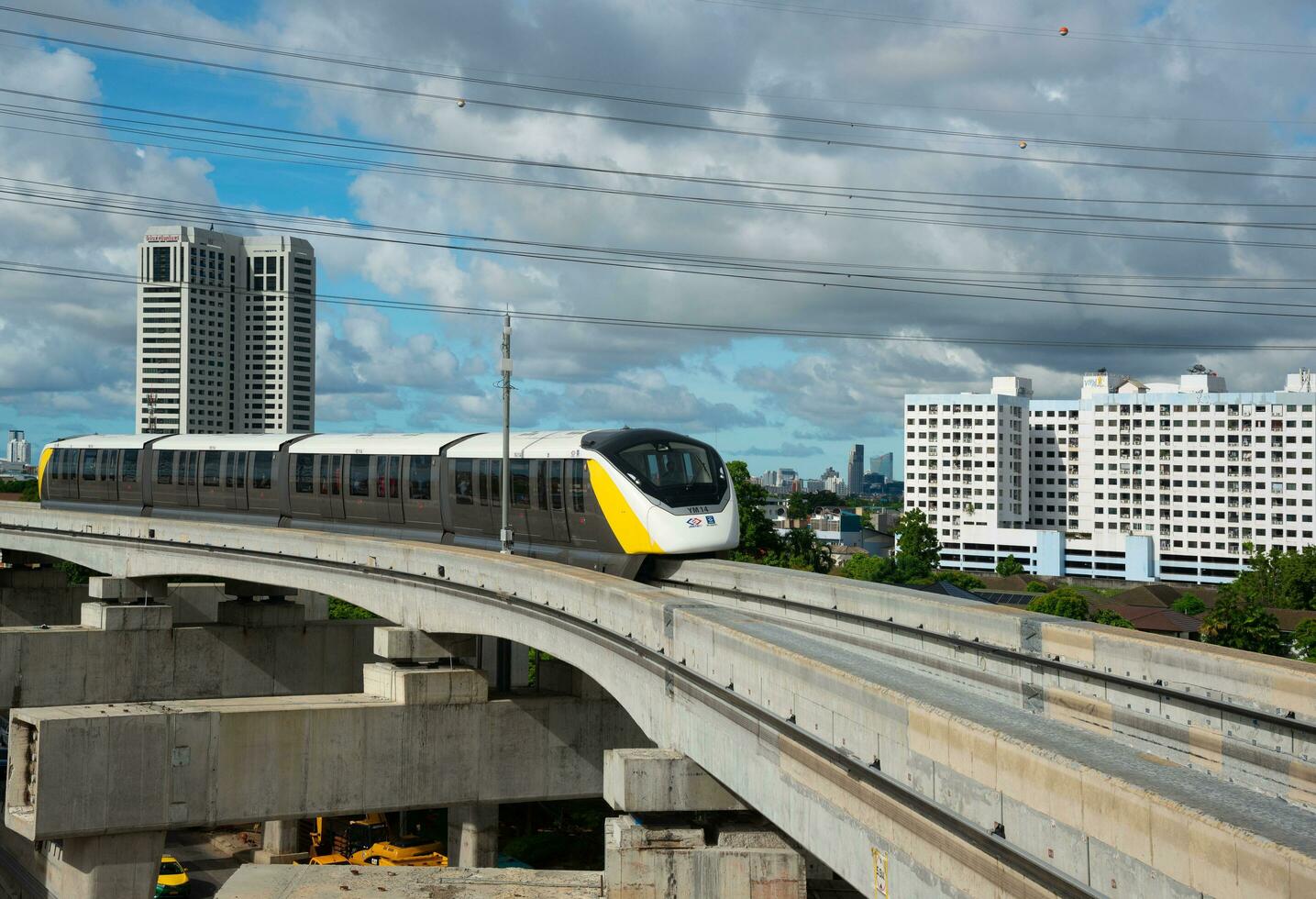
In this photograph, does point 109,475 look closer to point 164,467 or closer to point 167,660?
point 164,467

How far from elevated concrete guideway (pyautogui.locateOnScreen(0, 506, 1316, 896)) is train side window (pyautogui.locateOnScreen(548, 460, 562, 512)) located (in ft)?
11.4

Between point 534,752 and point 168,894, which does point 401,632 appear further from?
point 168,894

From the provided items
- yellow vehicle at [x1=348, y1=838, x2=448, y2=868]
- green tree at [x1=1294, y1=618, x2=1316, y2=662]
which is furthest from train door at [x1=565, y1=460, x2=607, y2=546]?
green tree at [x1=1294, y1=618, x2=1316, y2=662]

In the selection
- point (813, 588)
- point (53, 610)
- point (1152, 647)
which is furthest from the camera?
point (53, 610)

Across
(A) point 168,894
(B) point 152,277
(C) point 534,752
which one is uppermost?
(B) point 152,277

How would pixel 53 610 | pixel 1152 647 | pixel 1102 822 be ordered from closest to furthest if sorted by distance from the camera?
pixel 1102 822 → pixel 1152 647 → pixel 53 610

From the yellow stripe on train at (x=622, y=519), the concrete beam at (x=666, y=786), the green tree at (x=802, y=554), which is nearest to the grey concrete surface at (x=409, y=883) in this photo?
the concrete beam at (x=666, y=786)

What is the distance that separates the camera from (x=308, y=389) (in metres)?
158

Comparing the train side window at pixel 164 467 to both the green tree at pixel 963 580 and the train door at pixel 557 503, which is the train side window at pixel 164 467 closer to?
the train door at pixel 557 503

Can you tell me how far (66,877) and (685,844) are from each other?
16.8 meters

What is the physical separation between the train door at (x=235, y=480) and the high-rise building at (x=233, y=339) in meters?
115

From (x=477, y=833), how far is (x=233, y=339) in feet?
483

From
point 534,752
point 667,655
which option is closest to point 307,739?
point 534,752

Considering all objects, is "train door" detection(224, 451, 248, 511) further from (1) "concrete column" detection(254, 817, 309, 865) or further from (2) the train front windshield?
(2) the train front windshield
